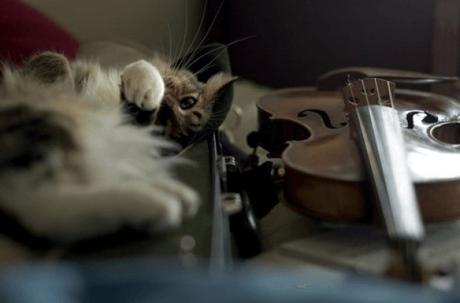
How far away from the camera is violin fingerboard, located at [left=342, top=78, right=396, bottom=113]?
3.49ft

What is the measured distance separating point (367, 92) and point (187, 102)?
0.27m

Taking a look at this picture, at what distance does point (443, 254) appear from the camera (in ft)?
2.60

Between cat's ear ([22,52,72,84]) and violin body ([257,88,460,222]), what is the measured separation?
0.31m

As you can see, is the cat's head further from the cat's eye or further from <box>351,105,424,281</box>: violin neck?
<box>351,105,424,281</box>: violin neck

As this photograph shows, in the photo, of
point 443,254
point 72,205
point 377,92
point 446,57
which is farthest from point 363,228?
point 446,57

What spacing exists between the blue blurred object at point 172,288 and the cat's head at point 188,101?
0.51 meters

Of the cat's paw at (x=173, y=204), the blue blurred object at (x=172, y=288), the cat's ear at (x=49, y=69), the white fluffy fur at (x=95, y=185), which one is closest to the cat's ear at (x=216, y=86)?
the cat's ear at (x=49, y=69)

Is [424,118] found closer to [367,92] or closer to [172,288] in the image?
[367,92]

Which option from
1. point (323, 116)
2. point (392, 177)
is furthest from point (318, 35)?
point (392, 177)

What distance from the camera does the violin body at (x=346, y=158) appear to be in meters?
0.80

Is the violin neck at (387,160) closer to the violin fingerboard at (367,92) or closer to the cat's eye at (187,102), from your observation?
the violin fingerboard at (367,92)

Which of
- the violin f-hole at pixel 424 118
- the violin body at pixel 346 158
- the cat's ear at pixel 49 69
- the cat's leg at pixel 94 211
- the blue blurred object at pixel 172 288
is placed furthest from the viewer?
the violin f-hole at pixel 424 118

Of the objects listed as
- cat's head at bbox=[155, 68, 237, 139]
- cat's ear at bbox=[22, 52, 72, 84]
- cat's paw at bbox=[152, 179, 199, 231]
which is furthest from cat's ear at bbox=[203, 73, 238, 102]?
cat's paw at bbox=[152, 179, 199, 231]

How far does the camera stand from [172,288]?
0.45m
